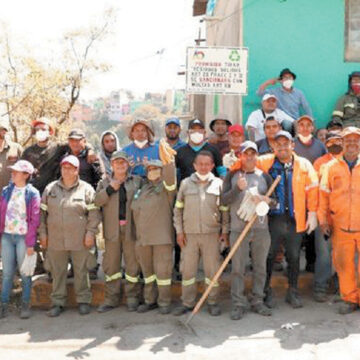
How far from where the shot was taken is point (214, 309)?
5281mm

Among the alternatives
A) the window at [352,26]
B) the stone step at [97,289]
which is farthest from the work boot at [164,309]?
the window at [352,26]

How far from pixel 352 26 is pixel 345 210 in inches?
167

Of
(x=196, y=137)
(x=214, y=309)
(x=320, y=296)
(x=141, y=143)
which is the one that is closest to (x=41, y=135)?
(x=141, y=143)

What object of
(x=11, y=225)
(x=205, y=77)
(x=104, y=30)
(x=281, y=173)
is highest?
(x=104, y=30)

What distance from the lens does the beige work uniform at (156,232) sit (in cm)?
528

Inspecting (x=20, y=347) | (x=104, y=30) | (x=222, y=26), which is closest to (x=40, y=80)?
(x=104, y=30)

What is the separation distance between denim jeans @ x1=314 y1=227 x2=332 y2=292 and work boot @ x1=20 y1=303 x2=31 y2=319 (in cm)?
347

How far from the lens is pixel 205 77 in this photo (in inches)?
273

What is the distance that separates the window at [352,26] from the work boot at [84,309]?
599 centimetres

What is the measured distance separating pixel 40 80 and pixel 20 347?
1388 centimetres

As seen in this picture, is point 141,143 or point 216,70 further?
point 216,70

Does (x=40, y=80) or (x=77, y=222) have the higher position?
(x=40, y=80)

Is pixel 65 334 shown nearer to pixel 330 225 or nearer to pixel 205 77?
pixel 330 225

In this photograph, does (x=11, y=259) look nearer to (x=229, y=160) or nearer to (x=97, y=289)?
(x=97, y=289)
